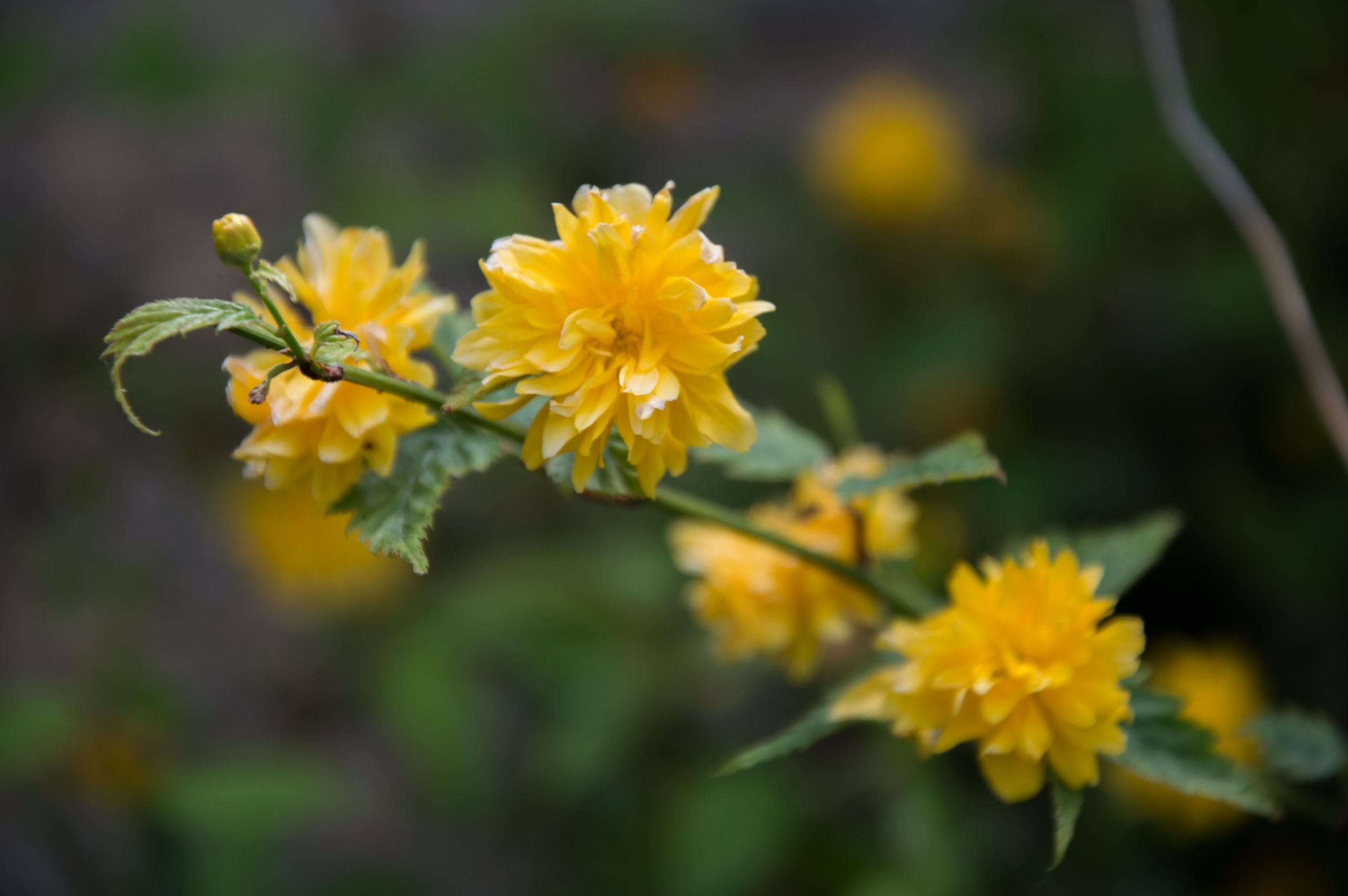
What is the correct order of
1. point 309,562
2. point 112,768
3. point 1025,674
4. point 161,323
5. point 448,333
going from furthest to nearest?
1. point 309,562
2. point 112,768
3. point 448,333
4. point 1025,674
5. point 161,323

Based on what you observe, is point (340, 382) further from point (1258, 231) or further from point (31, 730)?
point (31, 730)

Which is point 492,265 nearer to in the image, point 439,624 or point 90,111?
point 439,624

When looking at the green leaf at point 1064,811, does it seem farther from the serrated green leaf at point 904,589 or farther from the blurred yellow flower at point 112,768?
the blurred yellow flower at point 112,768

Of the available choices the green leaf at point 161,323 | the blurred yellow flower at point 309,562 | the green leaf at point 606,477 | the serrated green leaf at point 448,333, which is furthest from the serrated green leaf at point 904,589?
the blurred yellow flower at point 309,562

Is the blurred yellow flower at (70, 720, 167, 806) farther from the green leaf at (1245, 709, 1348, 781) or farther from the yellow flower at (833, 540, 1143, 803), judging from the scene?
the green leaf at (1245, 709, 1348, 781)

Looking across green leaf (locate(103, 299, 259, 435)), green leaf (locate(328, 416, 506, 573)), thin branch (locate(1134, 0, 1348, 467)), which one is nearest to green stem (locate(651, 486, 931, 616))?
green leaf (locate(328, 416, 506, 573))

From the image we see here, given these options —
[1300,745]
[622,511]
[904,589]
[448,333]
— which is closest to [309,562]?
[622,511]
